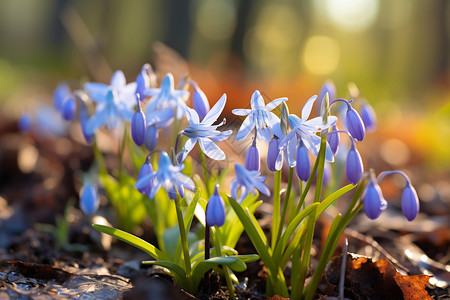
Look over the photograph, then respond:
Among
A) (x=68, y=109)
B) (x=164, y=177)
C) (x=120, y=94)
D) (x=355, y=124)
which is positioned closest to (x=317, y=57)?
(x=68, y=109)

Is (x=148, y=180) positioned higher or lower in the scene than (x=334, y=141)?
lower

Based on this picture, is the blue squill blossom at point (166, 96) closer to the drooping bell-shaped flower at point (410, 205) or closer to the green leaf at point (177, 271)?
the green leaf at point (177, 271)

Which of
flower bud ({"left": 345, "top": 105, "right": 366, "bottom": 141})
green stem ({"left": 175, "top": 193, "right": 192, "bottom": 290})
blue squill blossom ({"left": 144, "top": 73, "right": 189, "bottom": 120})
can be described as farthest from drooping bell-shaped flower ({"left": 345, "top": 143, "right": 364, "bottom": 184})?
blue squill blossom ({"left": 144, "top": 73, "right": 189, "bottom": 120})

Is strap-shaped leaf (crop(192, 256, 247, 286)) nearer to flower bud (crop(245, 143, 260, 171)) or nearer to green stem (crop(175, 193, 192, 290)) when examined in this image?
green stem (crop(175, 193, 192, 290))

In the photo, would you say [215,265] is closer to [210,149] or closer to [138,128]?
[210,149]

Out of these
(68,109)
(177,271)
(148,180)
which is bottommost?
(177,271)
